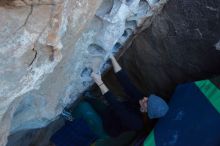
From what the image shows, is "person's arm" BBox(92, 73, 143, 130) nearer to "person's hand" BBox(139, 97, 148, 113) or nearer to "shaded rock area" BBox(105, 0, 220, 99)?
"person's hand" BBox(139, 97, 148, 113)

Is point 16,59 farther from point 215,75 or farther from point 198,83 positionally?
point 215,75

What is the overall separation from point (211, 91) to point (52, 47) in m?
1.03

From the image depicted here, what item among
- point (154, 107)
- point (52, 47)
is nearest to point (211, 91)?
point (154, 107)

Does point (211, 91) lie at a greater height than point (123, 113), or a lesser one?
lesser

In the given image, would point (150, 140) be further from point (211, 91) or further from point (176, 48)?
point (176, 48)

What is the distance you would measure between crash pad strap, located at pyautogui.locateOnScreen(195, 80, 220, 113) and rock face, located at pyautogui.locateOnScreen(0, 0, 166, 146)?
0.46m

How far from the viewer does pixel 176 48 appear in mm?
2350

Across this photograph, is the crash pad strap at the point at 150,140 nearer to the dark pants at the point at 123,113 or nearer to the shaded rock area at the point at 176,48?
the dark pants at the point at 123,113

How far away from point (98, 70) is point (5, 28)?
3.53 ft

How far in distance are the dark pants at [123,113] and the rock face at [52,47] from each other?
0.58ft

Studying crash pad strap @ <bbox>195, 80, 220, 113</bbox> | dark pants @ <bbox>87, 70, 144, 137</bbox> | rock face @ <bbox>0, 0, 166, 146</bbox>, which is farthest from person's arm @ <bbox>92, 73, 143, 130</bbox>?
crash pad strap @ <bbox>195, 80, 220, 113</bbox>

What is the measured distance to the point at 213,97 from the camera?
2.14 meters

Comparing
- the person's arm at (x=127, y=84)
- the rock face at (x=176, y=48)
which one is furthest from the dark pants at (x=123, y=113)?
the rock face at (x=176, y=48)

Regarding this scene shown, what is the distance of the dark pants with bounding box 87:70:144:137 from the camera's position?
220 cm
